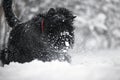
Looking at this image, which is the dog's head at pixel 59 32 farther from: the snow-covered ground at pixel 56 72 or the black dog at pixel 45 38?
the snow-covered ground at pixel 56 72

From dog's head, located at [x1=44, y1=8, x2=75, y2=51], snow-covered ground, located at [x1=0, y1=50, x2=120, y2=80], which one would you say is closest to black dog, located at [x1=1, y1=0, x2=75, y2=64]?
dog's head, located at [x1=44, y1=8, x2=75, y2=51]

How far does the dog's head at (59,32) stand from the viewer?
4.46 m

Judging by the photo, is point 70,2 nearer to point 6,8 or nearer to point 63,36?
point 6,8

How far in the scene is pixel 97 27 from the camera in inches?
448

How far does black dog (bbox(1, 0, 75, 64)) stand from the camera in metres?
4.50

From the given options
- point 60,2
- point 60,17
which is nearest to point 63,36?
point 60,17

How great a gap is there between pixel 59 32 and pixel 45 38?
0.88 feet

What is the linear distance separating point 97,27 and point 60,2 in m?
1.71

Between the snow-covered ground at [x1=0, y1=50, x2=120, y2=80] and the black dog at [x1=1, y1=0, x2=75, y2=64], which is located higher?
the black dog at [x1=1, y1=0, x2=75, y2=64]

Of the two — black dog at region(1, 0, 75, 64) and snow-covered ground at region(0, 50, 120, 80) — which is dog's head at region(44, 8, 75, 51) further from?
snow-covered ground at region(0, 50, 120, 80)

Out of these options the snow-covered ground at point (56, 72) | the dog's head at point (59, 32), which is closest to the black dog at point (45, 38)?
the dog's head at point (59, 32)

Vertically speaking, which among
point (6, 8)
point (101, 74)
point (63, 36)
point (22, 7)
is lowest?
point (101, 74)

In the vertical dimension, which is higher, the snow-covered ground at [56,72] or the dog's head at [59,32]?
the dog's head at [59,32]

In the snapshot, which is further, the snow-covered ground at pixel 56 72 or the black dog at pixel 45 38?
the black dog at pixel 45 38
